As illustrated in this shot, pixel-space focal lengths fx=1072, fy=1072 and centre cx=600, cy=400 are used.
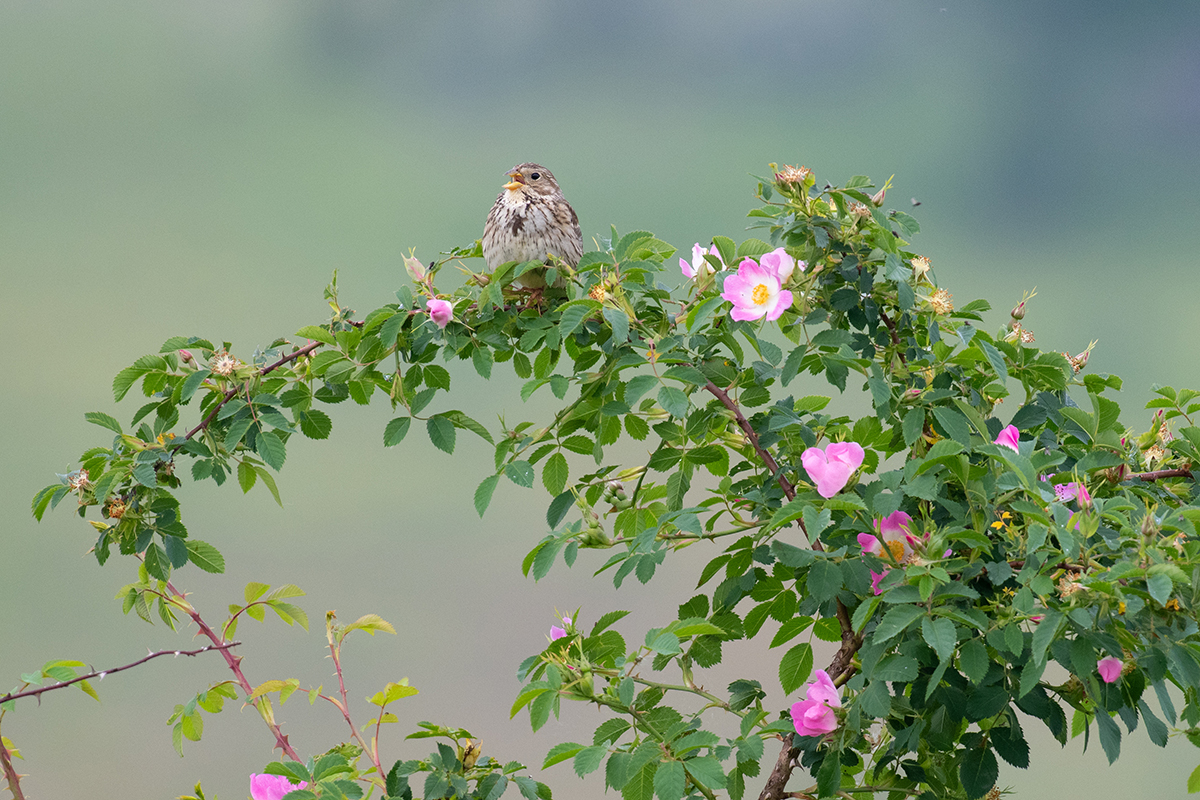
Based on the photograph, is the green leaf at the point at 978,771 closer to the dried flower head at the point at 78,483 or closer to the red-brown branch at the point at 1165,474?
the red-brown branch at the point at 1165,474

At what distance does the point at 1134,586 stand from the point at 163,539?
1565mm

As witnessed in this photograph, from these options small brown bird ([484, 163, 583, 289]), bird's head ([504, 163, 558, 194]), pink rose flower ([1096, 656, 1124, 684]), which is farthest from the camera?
bird's head ([504, 163, 558, 194])

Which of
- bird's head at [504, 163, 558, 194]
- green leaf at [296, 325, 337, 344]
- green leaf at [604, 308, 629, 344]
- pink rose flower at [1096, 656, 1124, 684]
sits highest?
bird's head at [504, 163, 558, 194]

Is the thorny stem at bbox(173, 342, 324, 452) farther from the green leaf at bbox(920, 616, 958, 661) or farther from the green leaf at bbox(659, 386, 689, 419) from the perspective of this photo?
the green leaf at bbox(920, 616, 958, 661)

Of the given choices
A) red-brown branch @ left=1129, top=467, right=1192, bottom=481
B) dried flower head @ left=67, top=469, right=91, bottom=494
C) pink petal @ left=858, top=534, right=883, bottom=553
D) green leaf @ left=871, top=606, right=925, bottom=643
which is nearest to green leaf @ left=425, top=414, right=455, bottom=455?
dried flower head @ left=67, top=469, right=91, bottom=494

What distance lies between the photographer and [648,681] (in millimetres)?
1680

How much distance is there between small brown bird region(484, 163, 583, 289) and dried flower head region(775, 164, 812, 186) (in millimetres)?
474

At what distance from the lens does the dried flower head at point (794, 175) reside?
1.75 m

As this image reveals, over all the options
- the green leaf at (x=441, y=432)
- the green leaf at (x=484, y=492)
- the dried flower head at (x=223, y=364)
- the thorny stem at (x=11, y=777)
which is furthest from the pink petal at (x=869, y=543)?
the thorny stem at (x=11, y=777)

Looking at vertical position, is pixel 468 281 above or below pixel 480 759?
above

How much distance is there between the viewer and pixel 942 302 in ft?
5.75

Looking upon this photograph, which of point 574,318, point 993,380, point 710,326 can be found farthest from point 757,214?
point 993,380

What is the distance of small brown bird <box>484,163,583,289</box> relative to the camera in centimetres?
219

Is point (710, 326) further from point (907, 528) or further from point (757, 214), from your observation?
point (907, 528)
